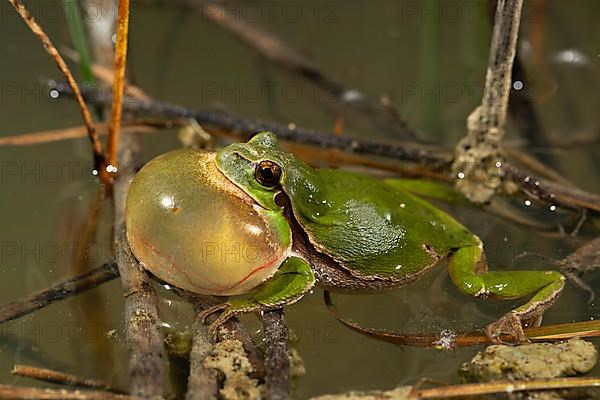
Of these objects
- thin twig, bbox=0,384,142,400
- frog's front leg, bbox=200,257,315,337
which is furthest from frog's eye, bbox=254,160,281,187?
thin twig, bbox=0,384,142,400

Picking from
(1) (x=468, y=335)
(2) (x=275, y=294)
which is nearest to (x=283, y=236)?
(2) (x=275, y=294)

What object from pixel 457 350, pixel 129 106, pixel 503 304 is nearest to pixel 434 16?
pixel 129 106

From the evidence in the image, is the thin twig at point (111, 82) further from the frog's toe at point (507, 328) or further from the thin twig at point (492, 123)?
the frog's toe at point (507, 328)

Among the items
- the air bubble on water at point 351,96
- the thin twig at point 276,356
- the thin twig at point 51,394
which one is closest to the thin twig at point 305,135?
the air bubble on water at point 351,96

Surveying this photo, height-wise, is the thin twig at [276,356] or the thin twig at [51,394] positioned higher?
the thin twig at [276,356]

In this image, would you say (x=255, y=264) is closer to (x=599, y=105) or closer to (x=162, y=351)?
(x=162, y=351)

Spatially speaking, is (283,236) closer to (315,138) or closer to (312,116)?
(315,138)

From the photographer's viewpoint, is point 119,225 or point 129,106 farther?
point 129,106

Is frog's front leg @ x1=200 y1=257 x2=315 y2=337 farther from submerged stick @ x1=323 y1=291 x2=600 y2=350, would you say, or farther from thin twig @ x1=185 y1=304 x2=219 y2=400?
submerged stick @ x1=323 y1=291 x2=600 y2=350
